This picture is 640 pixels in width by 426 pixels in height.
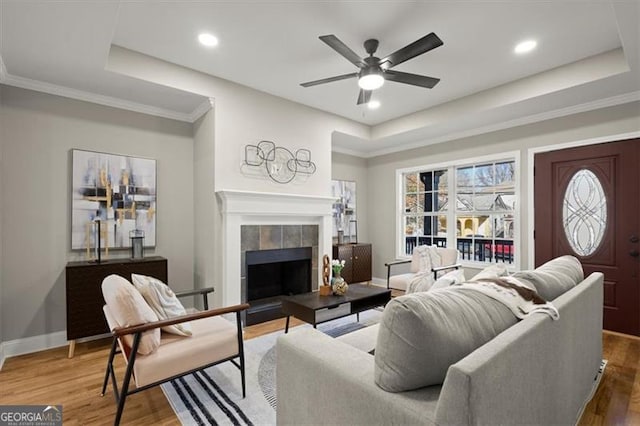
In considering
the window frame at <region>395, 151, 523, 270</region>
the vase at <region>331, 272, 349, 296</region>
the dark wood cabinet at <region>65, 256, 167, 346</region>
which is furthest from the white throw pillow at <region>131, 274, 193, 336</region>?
the window frame at <region>395, 151, 523, 270</region>

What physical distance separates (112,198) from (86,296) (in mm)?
1079

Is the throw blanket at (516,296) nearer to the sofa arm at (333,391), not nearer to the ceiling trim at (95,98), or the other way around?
the sofa arm at (333,391)

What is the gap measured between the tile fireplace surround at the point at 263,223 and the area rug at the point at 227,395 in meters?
1.00

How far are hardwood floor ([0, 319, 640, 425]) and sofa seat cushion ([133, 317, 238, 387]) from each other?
355mm

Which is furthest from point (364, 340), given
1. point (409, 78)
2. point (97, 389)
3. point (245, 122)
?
point (245, 122)

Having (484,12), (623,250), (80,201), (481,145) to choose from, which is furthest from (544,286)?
(80,201)

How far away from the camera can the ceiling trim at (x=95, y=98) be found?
10.1ft

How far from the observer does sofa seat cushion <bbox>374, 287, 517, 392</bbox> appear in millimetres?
1053

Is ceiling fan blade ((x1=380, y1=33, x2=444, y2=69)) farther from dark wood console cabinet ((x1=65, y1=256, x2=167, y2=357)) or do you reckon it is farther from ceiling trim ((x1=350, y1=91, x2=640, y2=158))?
dark wood console cabinet ((x1=65, y1=256, x2=167, y2=357))

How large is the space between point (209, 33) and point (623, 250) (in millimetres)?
4836

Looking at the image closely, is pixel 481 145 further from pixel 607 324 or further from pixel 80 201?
pixel 80 201

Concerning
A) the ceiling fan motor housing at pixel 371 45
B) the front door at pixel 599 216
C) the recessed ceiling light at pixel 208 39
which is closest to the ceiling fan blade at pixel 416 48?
the ceiling fan motor housing at pixel 371 45

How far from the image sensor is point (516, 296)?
148 cm

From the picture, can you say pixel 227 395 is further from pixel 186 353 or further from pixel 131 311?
pixel 131 311
